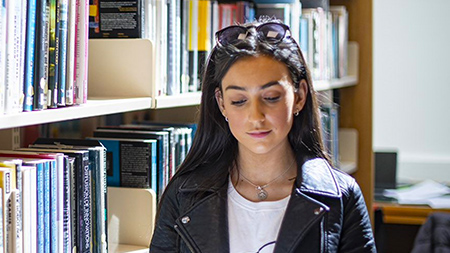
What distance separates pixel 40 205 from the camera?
4.38 ft

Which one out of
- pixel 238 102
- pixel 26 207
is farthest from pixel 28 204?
pixel 238 102

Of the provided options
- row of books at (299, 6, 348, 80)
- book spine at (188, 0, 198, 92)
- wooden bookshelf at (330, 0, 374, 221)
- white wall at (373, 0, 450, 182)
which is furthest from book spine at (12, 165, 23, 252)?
white wall at (373, 0, 450, 182)

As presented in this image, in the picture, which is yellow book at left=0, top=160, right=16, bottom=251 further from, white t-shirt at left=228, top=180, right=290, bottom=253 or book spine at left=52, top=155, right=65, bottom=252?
white t-shirt at left=228, top=180, right=290, bottom=253

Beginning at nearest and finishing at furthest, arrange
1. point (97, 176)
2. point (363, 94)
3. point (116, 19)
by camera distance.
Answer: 1. point (97, 176)
2. point (116, 19)
3. point (363, 94)

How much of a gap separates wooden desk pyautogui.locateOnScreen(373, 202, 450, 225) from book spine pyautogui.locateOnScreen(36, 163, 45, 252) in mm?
2104

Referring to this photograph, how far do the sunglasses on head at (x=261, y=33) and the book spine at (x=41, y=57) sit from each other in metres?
0.37

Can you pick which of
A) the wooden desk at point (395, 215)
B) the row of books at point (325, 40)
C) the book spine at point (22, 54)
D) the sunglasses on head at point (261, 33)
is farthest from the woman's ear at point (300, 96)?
the wooden desk at point (395, 215)

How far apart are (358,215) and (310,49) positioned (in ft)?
4.57

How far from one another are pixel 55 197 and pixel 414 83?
9.27 feet

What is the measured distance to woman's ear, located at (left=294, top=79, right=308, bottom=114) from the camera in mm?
1474

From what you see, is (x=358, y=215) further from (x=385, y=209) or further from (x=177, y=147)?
(x=385, y=209)

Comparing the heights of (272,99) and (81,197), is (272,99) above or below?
above

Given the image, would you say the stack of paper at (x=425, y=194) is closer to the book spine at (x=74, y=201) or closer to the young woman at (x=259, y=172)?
the young woman at (x=259, y=172)

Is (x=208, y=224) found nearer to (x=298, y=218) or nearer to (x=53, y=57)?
(x=298, y=218)
